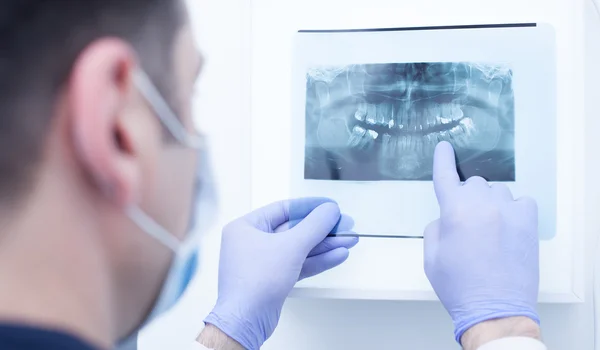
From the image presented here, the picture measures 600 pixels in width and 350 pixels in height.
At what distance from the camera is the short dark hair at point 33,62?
15.2 inches

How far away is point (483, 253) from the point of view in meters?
0.77

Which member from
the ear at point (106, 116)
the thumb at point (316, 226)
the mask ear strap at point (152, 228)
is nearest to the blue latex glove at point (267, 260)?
the thumb at point (316, 226)

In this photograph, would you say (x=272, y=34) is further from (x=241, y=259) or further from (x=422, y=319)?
(x=422, y=319)

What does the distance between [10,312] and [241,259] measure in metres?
0.46

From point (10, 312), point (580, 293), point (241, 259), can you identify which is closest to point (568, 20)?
point (580, 293)

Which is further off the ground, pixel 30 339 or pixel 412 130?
pixel 412 130

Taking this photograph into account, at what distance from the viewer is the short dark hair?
39 cm

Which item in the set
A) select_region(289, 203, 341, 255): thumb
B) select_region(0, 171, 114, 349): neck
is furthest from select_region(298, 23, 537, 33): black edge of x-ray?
select_region(0, 171, 114, 349): neck

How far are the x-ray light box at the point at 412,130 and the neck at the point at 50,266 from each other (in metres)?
0.48

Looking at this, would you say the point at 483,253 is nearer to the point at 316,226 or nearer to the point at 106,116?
the point at 316,226

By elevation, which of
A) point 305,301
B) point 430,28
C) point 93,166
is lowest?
point 305,301

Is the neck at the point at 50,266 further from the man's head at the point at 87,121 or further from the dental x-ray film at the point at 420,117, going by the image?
the dental x-ray film at the point at 420,117

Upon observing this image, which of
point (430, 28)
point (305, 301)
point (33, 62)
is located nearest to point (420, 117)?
point (430, 28)

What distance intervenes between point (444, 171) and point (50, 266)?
0.61 meters
